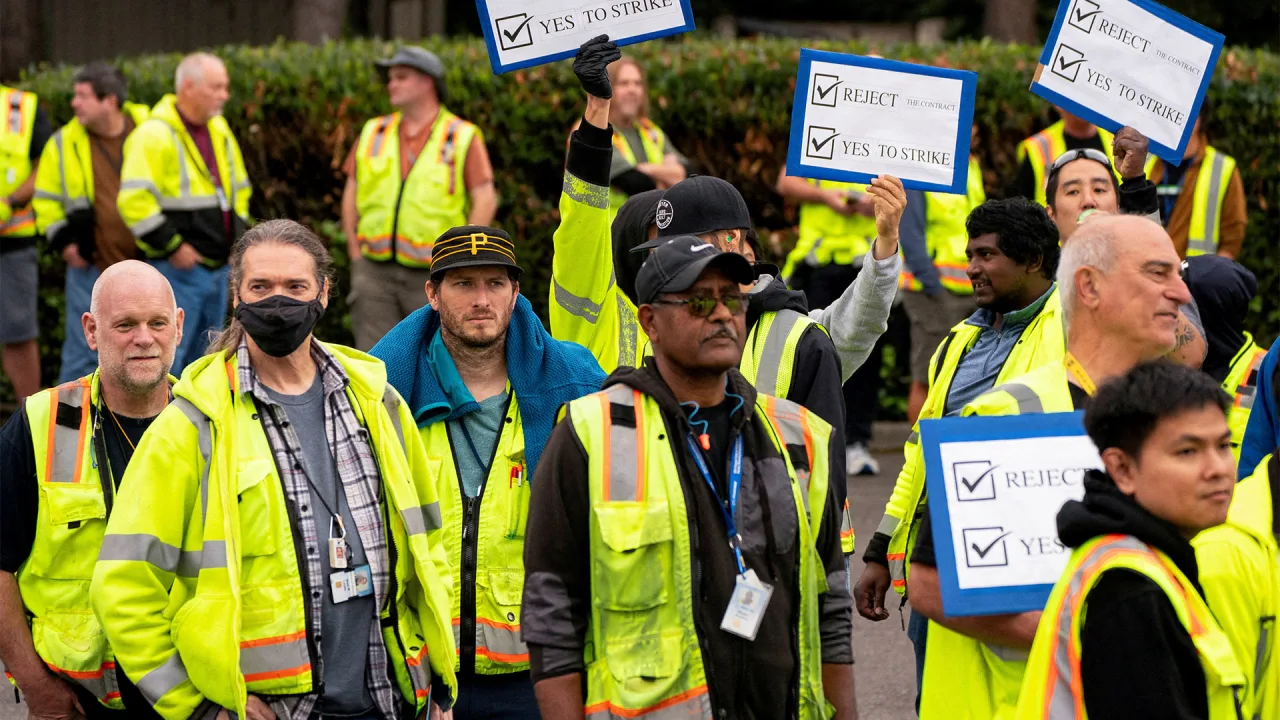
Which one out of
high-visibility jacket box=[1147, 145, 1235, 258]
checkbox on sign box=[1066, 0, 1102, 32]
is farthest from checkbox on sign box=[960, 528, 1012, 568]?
high-visibility jacket box=[1147, 145, 1235, 258]

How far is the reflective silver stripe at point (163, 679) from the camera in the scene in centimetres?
371

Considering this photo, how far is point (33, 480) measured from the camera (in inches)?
168

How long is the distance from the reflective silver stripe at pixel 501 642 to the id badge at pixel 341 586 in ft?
1.66

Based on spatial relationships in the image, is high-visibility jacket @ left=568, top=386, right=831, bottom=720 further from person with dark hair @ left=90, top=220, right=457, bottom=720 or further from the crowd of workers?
person with dark hair @ left=90, top=220, right=457, bottom=720

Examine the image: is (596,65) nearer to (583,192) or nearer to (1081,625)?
(583,192)

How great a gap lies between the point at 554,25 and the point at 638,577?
2.62 metres

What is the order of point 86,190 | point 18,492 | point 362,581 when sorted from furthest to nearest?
point 86,190
point 18,492
point 362,581

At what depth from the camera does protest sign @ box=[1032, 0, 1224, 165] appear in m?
5.69

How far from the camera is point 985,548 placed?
340 centimetres

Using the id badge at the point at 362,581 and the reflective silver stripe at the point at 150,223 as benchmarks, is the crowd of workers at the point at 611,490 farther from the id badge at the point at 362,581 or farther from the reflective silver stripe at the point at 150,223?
the reflective silver stripe at the point at 150,223

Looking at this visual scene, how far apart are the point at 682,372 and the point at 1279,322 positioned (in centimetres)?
857

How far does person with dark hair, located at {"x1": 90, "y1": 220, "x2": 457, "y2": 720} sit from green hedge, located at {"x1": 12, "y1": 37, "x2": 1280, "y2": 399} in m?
6.58

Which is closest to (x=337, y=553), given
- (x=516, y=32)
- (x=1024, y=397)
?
(x=1024, y=397)

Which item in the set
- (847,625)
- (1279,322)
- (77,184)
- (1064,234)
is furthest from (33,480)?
(1279,322)
